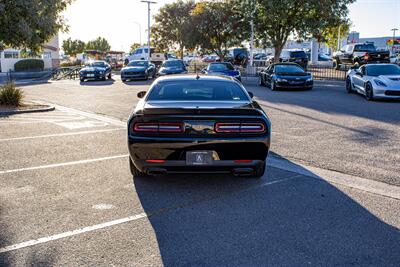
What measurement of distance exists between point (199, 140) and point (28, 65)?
4298cm

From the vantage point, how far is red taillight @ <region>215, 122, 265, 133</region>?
495 cm

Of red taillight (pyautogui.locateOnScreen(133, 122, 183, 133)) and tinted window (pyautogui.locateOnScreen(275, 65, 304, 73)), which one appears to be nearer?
red taillight (pyautogui.locateOnScreen(133, 122, 183, 133))

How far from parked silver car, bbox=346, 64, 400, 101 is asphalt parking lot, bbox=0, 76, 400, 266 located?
6.29m

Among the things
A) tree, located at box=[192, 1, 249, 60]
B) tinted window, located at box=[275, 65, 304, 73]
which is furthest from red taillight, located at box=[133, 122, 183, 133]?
tree, located at box=[192, 1, 249, 60]

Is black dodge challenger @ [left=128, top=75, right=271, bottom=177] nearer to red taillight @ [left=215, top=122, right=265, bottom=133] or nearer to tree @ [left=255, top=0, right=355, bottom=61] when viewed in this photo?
red taillight @ [left=215, top=122, right=265, bottom=133]

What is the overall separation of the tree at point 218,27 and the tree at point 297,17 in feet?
11.8

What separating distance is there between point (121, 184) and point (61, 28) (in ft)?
38.8

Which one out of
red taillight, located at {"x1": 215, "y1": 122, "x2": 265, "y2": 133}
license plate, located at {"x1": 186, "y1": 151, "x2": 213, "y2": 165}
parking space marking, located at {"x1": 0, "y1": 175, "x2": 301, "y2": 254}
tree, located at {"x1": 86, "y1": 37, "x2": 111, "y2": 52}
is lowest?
parking space marking, located at {"x1": 0, "y1": 175, "x2": 301, "y2": 254}

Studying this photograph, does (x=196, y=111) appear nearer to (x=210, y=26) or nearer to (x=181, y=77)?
(x=181, y=77)

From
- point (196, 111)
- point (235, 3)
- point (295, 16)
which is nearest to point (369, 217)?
point (196, 111)

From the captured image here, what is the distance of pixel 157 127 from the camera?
16.4ft

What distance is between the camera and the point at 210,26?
1515 inches

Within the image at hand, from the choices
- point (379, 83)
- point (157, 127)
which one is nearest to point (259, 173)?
point (157, 127)

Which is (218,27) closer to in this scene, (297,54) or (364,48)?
(297,54)
